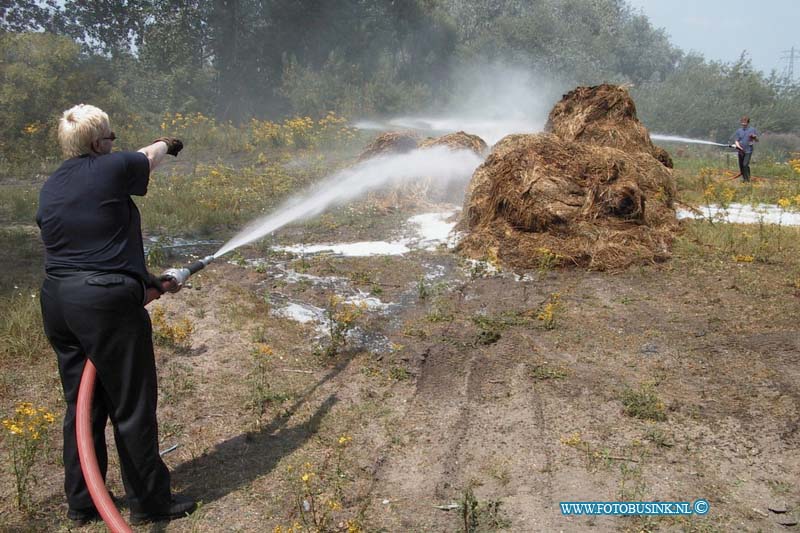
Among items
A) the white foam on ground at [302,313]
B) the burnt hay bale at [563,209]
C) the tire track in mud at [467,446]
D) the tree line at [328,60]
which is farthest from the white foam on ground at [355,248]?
the tree line at [328,60]

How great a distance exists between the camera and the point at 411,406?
4.66m

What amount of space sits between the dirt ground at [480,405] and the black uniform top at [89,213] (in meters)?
1.41

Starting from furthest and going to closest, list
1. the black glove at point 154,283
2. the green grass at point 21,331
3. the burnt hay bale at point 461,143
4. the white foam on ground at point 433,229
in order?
1. the burnt hay bale at point 461,143
2. the white foam on ground at point 433,229
3. the green grass at point 21,331
4. the black glove at point 154,283

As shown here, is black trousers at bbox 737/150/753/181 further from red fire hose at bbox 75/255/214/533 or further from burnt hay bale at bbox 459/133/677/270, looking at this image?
red fire hose at bbox 75/255/214/533

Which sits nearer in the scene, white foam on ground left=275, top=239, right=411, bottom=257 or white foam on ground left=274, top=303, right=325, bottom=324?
white foam on ground left=274, top=303, right=325, bottom=324

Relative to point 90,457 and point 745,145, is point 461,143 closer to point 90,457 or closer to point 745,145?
point 745,145

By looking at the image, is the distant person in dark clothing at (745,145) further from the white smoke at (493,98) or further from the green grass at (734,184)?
the white smoke at (493,98)

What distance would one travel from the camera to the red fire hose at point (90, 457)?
292 cm

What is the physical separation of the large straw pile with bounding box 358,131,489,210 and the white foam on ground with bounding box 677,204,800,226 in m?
3.70

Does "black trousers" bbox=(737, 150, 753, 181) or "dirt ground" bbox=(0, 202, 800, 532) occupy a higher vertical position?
"black trousers" bbox=(737, 150, 753, 181)

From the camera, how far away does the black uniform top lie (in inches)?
124

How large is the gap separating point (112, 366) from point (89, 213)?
0.75m

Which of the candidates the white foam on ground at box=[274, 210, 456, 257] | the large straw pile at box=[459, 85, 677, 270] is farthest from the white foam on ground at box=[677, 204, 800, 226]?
the white foam on ground at box=[274, 210, 456, 257]

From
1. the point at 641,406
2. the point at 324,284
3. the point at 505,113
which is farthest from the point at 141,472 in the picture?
the point at 505,113
